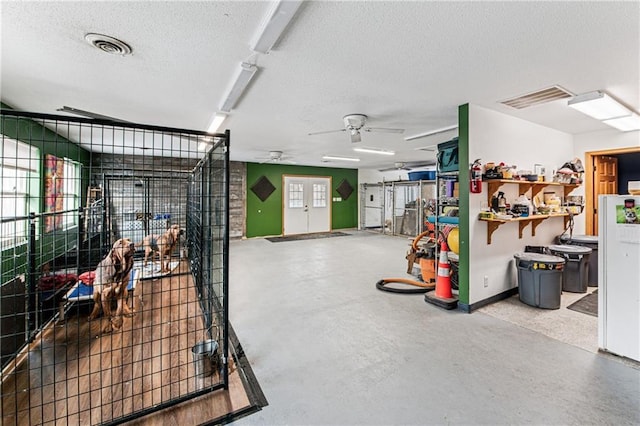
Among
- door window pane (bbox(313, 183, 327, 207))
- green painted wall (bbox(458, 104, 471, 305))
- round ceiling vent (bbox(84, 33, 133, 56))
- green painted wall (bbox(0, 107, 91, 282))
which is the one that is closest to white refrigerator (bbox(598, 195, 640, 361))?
green painted wall (bbox(458, 104, 471, 305))

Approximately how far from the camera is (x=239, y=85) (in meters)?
2.74

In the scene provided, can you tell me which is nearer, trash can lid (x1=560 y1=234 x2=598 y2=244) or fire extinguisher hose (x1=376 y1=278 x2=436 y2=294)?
fire extinguisher hose (x1=376 y1=278 x2=436 y2=294)

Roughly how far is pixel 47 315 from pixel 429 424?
3792mm

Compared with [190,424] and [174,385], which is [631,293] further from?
[174,385]

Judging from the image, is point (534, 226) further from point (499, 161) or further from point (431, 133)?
point (431, 133)

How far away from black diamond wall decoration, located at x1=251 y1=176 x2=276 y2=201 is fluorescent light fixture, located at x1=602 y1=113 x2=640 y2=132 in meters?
7.51

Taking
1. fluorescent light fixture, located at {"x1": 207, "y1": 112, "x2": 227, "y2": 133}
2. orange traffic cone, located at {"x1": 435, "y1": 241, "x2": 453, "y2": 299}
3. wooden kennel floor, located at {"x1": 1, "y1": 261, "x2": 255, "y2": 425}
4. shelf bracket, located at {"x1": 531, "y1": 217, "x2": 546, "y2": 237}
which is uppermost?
fluorescent light fixture, located at {"x1": 207, "y1": 112, "x2": 227, "y2": 133}

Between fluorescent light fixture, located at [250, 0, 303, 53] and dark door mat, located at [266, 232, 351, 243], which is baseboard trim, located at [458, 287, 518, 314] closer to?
fluorescent light fixture, located at [250, 0, 303, 53]

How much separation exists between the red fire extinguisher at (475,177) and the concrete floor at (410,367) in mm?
1423

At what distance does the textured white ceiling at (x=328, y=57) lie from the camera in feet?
5.55

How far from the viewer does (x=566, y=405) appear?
184 cm

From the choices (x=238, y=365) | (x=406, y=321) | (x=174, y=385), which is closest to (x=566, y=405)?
(x=406, y=321)

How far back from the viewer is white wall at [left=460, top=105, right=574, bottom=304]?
3355mm

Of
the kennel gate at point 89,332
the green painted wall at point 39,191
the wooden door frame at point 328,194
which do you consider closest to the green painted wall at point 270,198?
the wooden door frame at point 328,194
